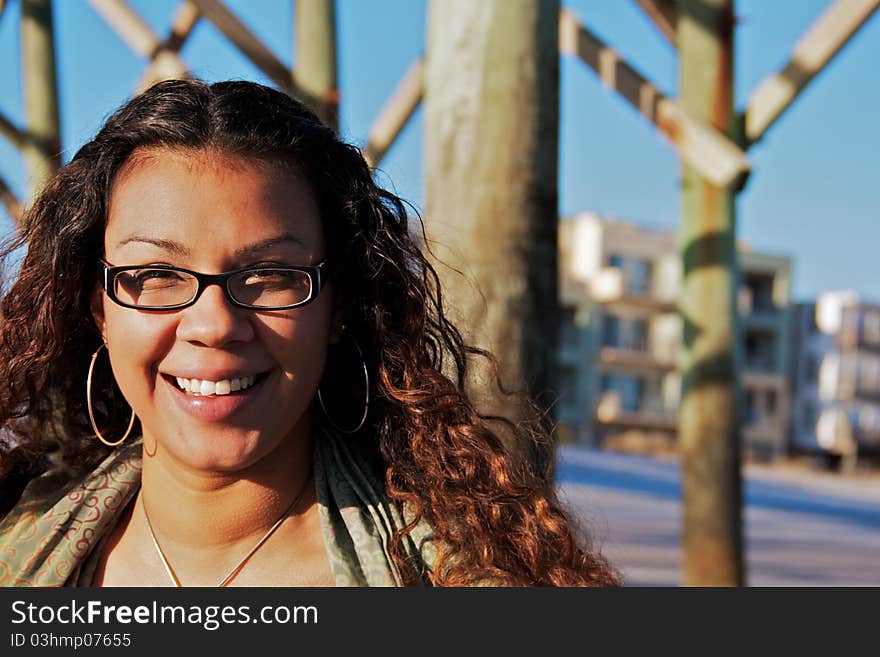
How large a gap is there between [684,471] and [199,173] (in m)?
3.51

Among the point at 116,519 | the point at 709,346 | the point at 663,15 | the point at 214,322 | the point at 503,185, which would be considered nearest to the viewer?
the point at 214,322

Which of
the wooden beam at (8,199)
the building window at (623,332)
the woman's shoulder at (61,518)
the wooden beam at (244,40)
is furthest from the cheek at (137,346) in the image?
the building window at (623,332)

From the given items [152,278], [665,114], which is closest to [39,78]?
[665,114]

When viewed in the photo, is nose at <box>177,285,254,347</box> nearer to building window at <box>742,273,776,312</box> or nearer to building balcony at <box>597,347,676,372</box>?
building balcony at <box>597,347,676,372</box>

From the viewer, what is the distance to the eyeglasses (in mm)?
1786

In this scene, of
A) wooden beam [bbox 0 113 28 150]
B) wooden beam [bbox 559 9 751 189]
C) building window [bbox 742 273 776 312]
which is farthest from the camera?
building window [bbox 742 273 776 312]

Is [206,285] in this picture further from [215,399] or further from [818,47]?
[818,47]

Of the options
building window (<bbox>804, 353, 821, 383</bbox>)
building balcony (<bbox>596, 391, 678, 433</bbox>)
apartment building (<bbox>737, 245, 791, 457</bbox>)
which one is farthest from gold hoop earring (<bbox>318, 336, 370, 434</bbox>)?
building window (<bbox>804, 353, 821, 383</bbox>)

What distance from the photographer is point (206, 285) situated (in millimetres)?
1779

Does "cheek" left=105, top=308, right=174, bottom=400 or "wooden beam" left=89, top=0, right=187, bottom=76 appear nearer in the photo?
"cheek" left=105, top=308, right=174, bottom=400

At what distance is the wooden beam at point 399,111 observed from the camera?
4543 millimetres

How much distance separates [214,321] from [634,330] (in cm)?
4779

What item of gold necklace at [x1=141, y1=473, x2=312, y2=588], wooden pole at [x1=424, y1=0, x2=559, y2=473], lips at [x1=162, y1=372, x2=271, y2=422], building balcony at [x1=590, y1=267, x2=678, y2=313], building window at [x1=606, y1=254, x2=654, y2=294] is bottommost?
gold necklace at [x1=141, y1=473, x2=312, y2=588]

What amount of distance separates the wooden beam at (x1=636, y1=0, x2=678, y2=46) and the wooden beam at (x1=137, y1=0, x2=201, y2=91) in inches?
75.7
